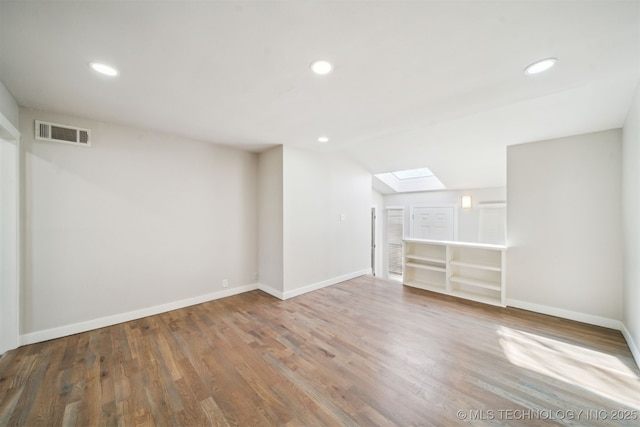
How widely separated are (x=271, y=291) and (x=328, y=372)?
223 cm

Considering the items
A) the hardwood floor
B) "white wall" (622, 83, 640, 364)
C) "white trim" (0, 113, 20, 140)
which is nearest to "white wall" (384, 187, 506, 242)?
"white wall" (622, 83, 640, 364)

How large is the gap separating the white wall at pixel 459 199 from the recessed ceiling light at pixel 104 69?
649cm

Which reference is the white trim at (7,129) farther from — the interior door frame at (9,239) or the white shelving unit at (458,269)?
the white shelving unit at (458,269)

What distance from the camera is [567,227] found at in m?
3.18

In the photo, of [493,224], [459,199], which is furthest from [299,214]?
[493,224]

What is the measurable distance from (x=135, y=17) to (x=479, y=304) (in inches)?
191

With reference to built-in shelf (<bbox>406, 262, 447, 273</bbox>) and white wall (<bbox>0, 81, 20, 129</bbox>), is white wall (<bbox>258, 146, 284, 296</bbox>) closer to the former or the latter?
built-in shelf (<bbox>406, 262, 447, 273</bbox>)

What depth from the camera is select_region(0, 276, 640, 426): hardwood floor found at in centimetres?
168

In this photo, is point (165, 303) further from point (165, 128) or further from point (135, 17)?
point (135, 17)

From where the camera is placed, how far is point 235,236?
4.18 meters

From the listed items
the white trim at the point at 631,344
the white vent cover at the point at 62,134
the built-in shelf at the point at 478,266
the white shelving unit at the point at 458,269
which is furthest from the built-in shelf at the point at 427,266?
the white vent cover at the point at 62,134

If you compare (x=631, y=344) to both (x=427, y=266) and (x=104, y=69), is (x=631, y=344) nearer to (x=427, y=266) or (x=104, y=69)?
(x=427, y=266)

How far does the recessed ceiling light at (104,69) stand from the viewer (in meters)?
1.84

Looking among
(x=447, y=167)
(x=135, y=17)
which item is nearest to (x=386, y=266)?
(x=447, y=167)
